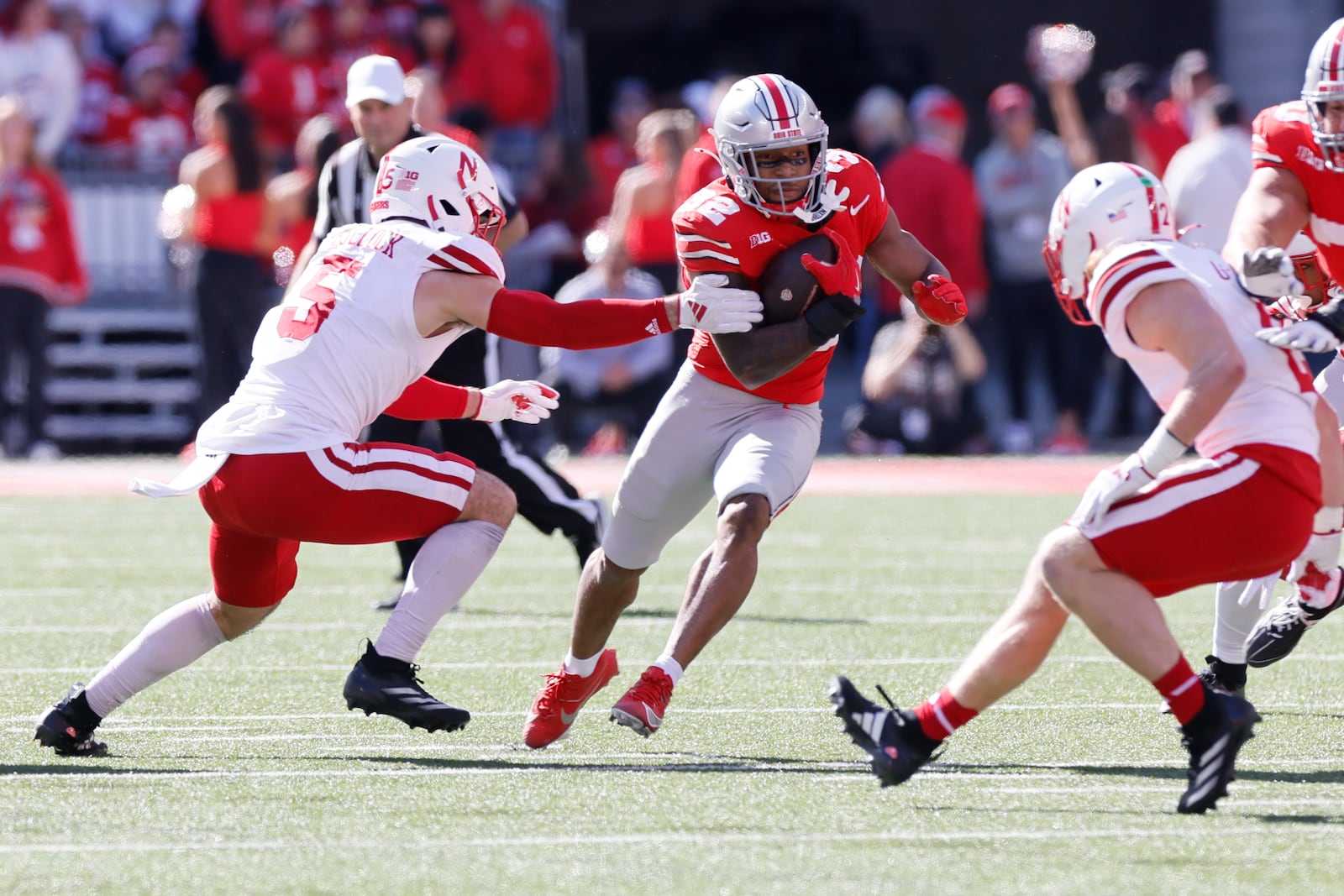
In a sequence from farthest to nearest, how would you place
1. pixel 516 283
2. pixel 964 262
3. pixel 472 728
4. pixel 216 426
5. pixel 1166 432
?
pixel 516 283 → pixel 964 262 → pixel 472 728 → pixel 216 426 → pixel 1166 432

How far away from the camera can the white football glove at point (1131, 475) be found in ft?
14.3

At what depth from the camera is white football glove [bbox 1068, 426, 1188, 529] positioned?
4367 mm

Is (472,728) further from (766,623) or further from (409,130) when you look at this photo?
(409,130)

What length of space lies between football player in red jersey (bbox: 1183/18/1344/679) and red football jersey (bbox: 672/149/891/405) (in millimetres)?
962

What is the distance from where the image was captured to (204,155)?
41.7 ft

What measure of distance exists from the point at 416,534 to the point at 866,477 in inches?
290

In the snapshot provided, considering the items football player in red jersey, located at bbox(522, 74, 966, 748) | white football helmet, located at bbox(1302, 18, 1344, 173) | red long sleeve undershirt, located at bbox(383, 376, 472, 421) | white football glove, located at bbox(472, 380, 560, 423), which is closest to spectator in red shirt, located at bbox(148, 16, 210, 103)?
red long sleeve undershirt, located at bbox(383, 376, 472, 421)

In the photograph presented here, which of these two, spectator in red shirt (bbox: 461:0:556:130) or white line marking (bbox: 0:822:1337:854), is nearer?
white line marking (bbox: 0:822:1337:854)

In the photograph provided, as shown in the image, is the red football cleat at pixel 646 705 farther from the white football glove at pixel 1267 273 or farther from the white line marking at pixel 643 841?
the white football glove at pixel 1267 273

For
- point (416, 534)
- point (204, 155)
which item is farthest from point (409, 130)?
point (204, 155)

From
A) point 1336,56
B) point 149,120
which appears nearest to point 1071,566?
point 1336,56

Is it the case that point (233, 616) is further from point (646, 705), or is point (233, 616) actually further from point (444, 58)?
point (444, 58)

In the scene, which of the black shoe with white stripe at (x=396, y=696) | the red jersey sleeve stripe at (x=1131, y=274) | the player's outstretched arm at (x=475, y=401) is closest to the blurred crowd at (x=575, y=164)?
the player's outstretched arm at (x=475, y=401)

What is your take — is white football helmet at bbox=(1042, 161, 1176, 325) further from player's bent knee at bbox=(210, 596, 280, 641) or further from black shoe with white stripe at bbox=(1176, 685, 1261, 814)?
player's bent knee at bbox=(210, 596, 280, 641)
